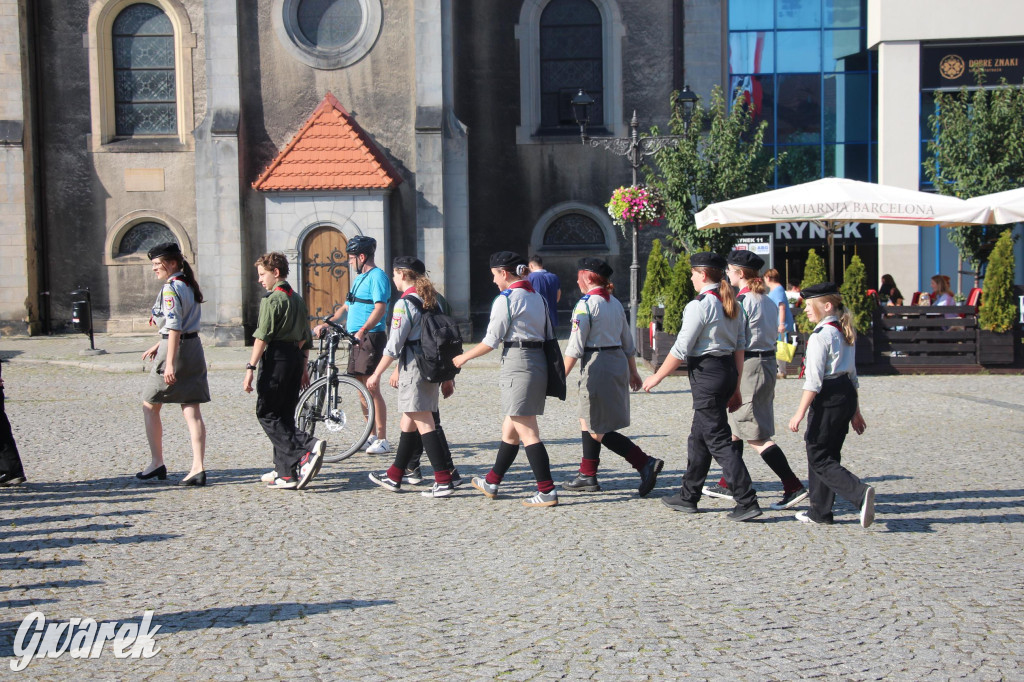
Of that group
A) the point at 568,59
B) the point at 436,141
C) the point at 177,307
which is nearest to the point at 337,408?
the point at 177,307

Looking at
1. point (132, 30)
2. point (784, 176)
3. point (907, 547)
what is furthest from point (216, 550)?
point (784, 176)

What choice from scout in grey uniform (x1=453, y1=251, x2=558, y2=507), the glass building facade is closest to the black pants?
scout in grey uniform (x1=453, y1=251, x2=558, y2=507)

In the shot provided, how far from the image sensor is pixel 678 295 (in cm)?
1542

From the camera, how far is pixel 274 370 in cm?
797

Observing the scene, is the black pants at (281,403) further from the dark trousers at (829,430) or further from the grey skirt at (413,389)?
the dark trousers at (829,430)

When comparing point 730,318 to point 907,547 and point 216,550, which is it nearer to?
point 907,547

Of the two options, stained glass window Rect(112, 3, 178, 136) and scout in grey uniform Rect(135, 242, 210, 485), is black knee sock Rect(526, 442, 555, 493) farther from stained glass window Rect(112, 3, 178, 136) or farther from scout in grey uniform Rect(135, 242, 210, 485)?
stained glass window Rect(112, 3, 178, 136)

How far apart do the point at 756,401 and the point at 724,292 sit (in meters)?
0.84

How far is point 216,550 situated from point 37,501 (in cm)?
214

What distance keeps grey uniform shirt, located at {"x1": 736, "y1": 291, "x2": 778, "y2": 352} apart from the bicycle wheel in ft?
11.2

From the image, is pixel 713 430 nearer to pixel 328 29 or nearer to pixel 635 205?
pixel 635 205

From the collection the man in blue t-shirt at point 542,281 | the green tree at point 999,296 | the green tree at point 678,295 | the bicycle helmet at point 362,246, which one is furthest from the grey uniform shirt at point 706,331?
the green tree at point 999,296

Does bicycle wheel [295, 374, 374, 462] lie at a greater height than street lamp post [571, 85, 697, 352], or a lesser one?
lesser

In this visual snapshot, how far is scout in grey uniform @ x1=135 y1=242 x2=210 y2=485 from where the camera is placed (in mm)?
7988
